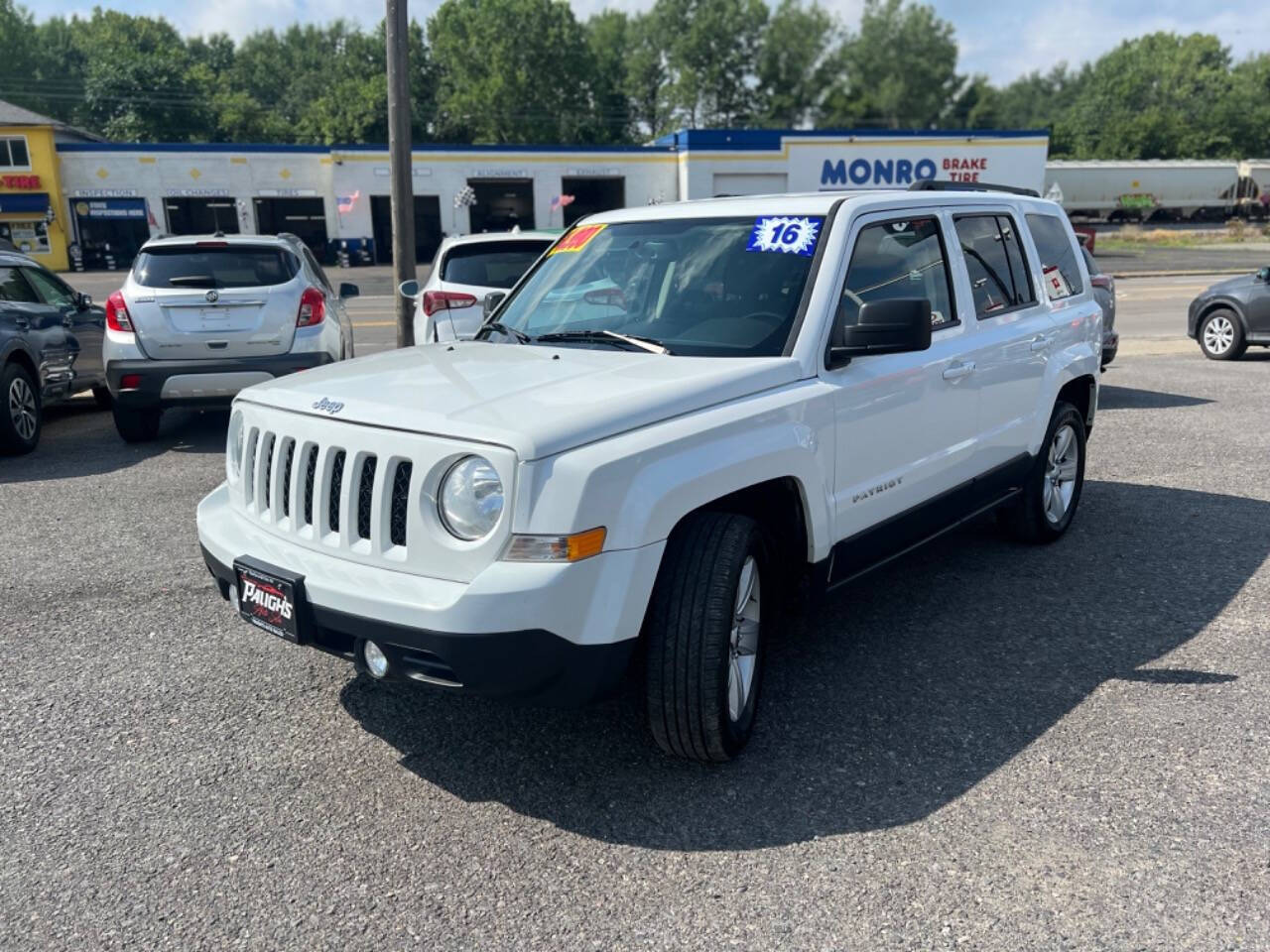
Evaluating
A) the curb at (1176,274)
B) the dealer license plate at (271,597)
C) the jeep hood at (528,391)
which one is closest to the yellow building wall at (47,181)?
the curb at (1176,274)

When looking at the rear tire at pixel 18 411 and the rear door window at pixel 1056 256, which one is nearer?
the rear door window at pixel 1056 256

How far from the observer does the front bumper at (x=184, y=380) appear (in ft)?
26.7

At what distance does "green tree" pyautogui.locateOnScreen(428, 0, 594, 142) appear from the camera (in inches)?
3174

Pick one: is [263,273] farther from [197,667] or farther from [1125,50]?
[1125,50]

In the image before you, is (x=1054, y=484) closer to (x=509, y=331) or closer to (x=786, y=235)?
(x=786, y=235)

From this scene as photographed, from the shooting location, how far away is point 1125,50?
124062 mm

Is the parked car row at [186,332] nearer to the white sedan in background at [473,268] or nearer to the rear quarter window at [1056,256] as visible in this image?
the white sedan in background at [473,268]

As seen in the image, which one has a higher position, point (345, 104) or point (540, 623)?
point (345, 104)

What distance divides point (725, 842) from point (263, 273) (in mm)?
7078

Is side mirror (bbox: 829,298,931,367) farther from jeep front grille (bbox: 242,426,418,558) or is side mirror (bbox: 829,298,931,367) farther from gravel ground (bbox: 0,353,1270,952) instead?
jeep front grille (bbox: 242,426,418,558)

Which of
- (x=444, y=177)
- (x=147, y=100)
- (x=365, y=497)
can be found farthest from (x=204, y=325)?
(x=147, y=100)

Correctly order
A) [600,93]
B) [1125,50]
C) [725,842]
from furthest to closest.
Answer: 1. [1125,50]
2. [600,93]
3. [725,842]

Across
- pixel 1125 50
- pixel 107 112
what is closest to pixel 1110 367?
pixel 107 112

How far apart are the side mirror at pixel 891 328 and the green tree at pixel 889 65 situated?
318ft
